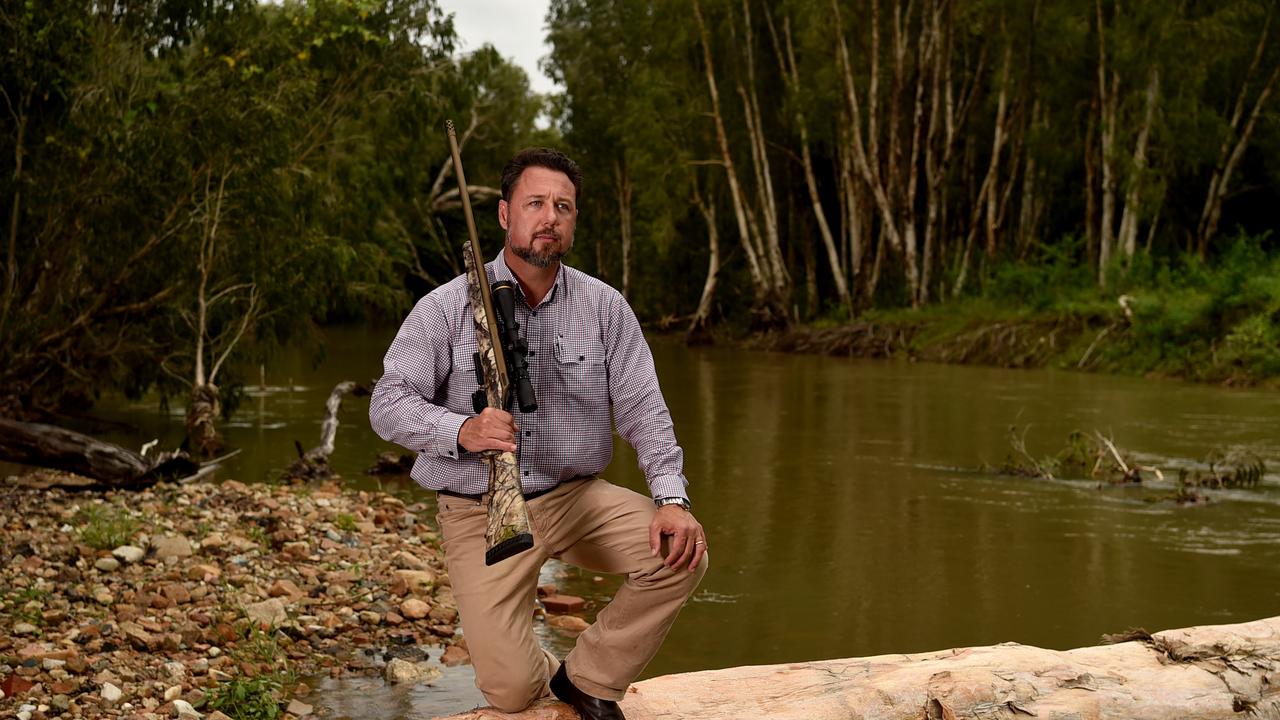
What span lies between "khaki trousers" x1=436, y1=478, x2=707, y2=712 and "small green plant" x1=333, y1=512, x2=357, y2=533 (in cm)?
470

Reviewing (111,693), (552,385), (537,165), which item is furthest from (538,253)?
(111,693)

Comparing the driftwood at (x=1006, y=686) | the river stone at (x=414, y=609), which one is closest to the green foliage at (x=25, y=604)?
the river stone at (x=414, y=609)

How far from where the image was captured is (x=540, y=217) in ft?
12.0

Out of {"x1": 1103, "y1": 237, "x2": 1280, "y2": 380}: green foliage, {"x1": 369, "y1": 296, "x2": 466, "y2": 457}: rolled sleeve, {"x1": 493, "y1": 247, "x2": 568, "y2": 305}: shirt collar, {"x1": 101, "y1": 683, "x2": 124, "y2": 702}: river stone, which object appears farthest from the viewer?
{"x1": 1103, "y1": 237, "x2": 1280, "y2": 380}: green foliage

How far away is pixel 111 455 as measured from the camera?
8500 mm

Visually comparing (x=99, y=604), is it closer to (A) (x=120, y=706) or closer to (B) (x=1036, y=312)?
(A) (x=120, y=706)

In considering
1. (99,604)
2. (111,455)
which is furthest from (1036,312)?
(99,604)

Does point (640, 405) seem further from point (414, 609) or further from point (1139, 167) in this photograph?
point (1139, 167)

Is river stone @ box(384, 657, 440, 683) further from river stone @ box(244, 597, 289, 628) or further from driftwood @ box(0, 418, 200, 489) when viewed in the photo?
driftwood @ box(0, 418, 200, 489)

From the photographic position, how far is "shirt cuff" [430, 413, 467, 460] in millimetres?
3488

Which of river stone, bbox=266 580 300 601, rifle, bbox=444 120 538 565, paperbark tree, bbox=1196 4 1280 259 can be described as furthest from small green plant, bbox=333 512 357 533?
paperbark tree, bbox=1196 4 1280 259

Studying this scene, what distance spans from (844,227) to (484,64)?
14.4m

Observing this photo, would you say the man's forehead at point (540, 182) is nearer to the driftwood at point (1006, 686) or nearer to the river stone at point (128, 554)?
the driftwood at point (1006, 686)

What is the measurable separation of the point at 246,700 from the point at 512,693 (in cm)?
180
